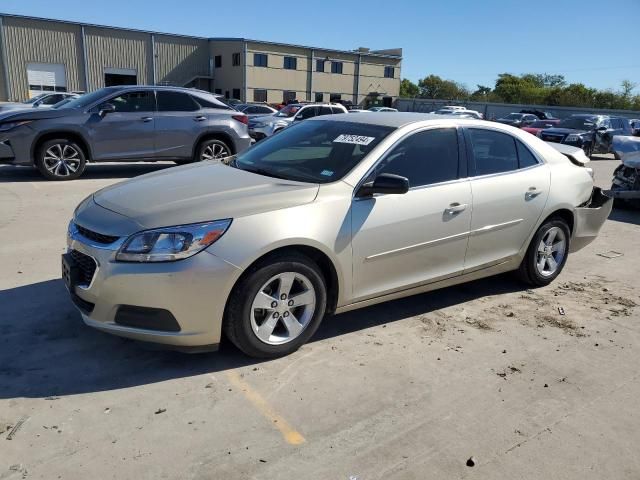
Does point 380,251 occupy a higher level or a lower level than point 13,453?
higher

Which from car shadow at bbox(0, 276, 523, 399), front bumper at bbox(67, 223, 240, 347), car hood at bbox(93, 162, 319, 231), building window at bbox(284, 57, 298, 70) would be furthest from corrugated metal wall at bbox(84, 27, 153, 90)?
front bumper at bbox(67, 223, 240, 347)

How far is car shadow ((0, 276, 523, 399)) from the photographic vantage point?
10.8 feet

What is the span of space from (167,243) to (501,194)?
2.85 m

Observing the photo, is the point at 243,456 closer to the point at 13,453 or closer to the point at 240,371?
the point at 240,371

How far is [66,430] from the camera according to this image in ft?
9.30

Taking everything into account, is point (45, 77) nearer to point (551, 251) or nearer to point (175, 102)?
point (175, 102)

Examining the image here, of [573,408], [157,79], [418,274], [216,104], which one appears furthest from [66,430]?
[157,79]

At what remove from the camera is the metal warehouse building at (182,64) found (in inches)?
1874

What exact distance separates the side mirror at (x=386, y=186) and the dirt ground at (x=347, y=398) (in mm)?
1107

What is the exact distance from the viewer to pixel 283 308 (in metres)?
3.57

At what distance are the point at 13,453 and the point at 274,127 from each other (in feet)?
53.5

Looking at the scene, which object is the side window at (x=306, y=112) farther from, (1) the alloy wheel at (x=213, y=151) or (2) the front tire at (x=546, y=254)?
(2) the front tire at (x=546, y=254)

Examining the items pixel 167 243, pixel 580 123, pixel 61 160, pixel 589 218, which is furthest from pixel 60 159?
pixel 580 123

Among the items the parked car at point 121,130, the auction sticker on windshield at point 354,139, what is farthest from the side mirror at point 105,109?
the auction sticker on windshield at point 354,139
